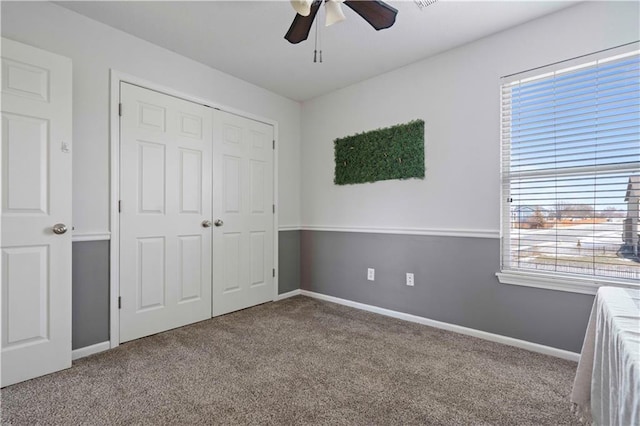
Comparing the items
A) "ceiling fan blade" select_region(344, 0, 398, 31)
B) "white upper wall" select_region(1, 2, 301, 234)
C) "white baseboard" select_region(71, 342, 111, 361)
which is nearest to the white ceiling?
"white upper wall" select_region(1, 2, 301, 234)

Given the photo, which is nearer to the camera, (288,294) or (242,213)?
(242,213)

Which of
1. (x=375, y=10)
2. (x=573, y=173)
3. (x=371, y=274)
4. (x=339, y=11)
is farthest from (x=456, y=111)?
(x=371, y=274)

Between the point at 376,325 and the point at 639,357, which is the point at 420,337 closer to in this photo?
the point at 376,325

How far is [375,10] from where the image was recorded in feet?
5.58

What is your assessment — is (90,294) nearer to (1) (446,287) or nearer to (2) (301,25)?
(2) (301,25)

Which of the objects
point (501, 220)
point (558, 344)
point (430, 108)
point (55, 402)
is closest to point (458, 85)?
point (430, 108)

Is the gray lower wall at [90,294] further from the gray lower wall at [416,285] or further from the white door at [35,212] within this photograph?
the white door at [35,212]

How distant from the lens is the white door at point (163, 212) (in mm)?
2457

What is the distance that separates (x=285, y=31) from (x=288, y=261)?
2.46 meters

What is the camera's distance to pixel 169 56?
8.90ft

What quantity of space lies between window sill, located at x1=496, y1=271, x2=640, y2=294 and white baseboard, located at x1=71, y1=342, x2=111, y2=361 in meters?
3.04

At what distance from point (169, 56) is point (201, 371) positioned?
2.56 metres

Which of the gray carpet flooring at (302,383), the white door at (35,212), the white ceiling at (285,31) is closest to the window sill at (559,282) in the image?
the gray carpet flooring at (302,383)

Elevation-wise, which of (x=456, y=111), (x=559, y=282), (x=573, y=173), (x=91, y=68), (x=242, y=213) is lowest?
(x=559, y=282)
